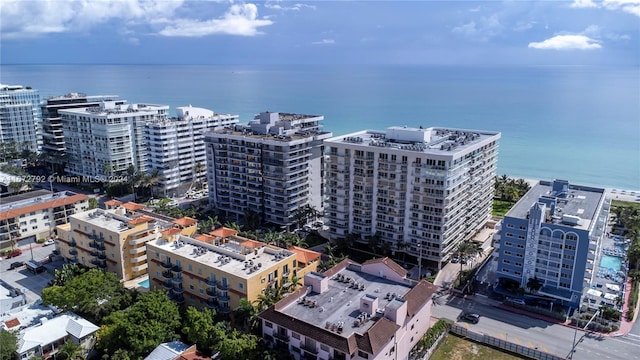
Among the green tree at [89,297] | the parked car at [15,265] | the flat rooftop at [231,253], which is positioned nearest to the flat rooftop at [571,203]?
the flat rooftop at [231,253]

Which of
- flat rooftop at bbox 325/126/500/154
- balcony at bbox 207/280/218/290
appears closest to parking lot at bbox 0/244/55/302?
balcony at bbox 207/280/218/290

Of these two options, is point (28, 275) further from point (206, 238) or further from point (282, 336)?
point (282, 336)

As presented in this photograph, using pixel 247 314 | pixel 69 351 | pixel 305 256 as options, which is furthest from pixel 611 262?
pixel 69 351

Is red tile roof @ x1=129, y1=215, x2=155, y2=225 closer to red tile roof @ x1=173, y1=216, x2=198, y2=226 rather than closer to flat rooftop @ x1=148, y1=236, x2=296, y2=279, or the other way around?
red tile roof @ x1=173, y1=216, x2=198, y2=226

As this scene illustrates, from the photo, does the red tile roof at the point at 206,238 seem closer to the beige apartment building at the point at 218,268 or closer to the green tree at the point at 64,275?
the beige apartment building at the point at 218,268

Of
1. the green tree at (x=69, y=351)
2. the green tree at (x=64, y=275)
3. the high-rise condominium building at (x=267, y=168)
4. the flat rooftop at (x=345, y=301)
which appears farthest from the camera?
the high-rise condominium building at (x=267, y=168)
